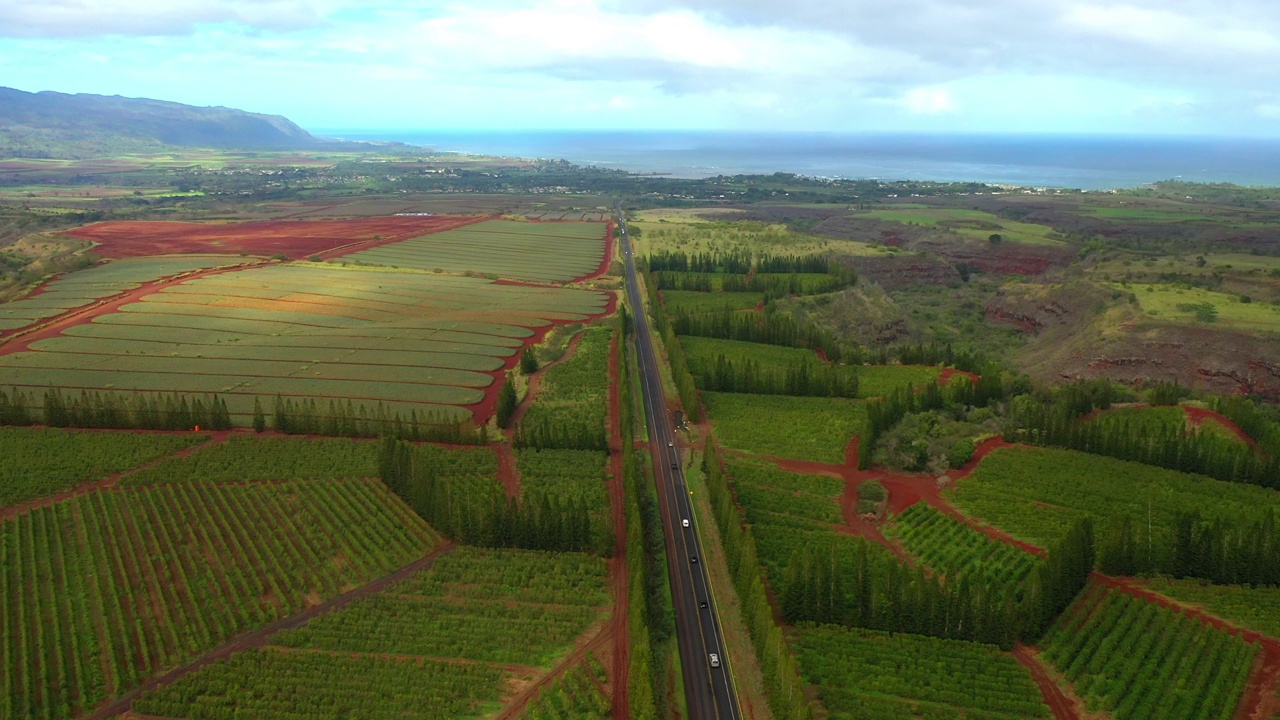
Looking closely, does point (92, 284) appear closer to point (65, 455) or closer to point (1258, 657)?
point (65, 455)

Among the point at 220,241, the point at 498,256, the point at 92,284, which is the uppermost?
the point at 220,241

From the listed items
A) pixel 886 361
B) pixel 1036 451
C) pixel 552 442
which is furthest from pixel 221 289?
pixel 1036 451

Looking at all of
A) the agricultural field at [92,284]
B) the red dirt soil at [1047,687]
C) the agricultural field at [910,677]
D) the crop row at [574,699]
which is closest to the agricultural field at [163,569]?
the crop row at [574,699]

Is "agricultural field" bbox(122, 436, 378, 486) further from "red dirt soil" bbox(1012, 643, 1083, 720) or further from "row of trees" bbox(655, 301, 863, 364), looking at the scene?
"row of trees" bbox(655, 301, 863, 364)

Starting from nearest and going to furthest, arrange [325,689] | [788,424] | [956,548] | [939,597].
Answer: [325,689] → [939,597] → [956,548] → [788,424]

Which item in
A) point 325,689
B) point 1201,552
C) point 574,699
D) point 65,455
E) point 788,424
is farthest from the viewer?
point 788,424

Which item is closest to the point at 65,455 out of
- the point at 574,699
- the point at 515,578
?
the point at 515,578
